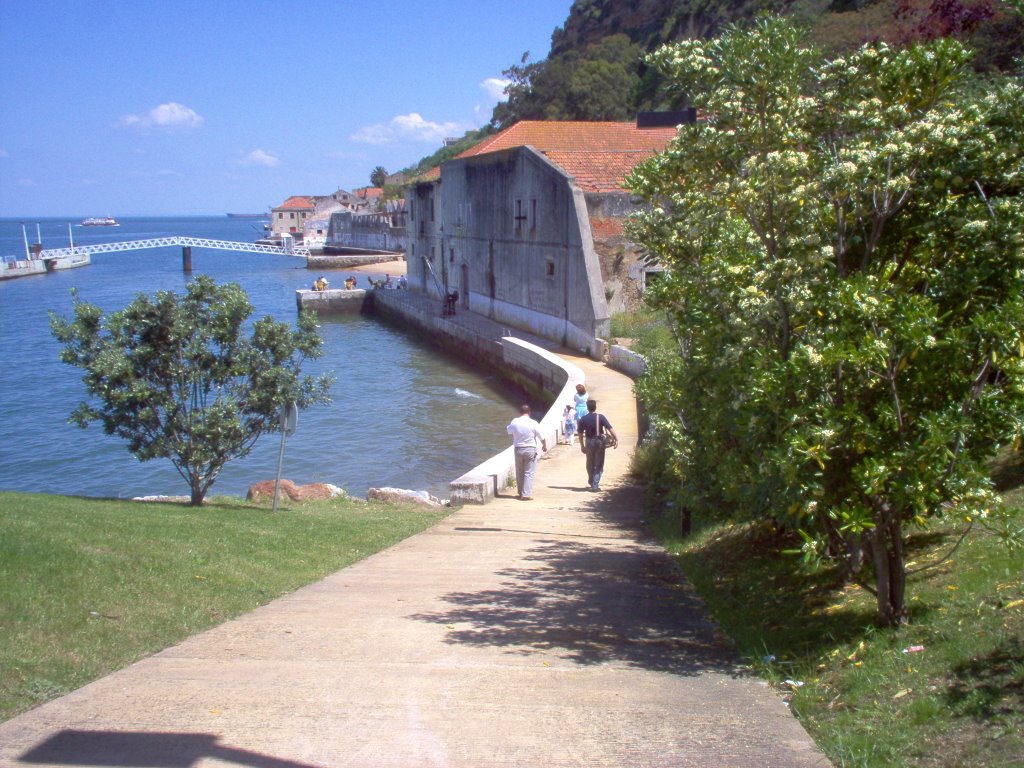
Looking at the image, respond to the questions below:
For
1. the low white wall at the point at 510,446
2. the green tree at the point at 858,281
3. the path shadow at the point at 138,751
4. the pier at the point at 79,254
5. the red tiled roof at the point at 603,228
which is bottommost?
the low white wall at the point at 510,446

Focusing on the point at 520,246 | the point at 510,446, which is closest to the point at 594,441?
the point at 510,446

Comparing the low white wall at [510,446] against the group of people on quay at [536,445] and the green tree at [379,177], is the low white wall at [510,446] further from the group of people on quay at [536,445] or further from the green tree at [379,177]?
the green tree at [379,177]

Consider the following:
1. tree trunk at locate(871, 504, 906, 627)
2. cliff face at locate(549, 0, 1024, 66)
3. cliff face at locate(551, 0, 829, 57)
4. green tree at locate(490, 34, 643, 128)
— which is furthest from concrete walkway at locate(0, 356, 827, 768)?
green tree at locate(490, 34, 643, 128)

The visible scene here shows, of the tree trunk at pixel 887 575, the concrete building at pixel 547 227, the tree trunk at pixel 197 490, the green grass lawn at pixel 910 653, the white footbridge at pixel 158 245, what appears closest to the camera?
the green grass lawn at pixel 910 653

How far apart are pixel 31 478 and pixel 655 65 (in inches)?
793

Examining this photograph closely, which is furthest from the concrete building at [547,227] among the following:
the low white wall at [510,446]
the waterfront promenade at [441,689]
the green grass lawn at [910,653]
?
the green grass lawn at [910,653]

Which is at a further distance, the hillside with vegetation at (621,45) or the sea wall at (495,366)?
the hillside with vegetation at (621,45)

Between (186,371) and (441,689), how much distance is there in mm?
8627

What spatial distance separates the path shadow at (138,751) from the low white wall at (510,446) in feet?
30.9

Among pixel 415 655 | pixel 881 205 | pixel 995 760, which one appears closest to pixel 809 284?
pixel 881 205

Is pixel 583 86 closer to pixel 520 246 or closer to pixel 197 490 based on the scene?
pixel 520 246

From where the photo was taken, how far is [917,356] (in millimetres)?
5246

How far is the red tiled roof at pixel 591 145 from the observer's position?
1278 inches

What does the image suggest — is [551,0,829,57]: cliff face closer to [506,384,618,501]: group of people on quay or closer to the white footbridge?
the white footbridge
